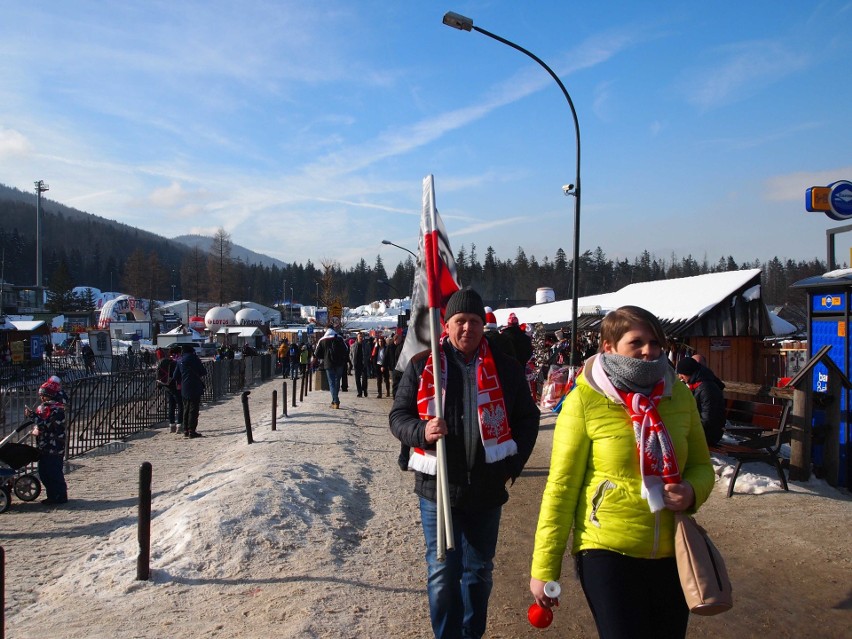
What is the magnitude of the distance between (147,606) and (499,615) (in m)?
2.66

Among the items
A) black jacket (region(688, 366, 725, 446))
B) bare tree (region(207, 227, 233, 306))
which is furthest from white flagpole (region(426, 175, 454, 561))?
bare tree (region(207, 227, 233, 306))

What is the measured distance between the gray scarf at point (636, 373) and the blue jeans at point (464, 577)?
1.13 metres

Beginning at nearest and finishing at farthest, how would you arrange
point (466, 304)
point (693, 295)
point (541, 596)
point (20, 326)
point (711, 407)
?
1. point (541, 596)
2. point (466, 304)
3. point (711, 407)
4. point (693, 295)
5. point (20, 326)

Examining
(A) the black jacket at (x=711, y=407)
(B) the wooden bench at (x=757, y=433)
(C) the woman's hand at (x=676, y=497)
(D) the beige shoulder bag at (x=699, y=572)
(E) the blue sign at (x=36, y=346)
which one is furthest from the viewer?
(E) the blue sign at (x=36, y=346)

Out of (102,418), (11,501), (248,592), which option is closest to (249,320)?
(102,418)

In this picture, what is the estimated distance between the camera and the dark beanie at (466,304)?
3.73 meters

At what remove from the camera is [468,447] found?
11.8 feet

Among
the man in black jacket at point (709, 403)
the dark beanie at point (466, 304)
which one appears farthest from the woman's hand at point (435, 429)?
the man in black jacket at point (709, 403)

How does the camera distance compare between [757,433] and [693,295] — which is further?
[693,295]

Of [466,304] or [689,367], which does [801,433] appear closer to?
[689,367]

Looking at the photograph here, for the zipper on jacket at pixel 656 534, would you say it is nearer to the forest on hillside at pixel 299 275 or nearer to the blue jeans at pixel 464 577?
the blue jeans at pixel 464 577

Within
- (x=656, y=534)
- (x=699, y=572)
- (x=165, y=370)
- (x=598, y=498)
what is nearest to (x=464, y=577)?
(x=598, y=498)

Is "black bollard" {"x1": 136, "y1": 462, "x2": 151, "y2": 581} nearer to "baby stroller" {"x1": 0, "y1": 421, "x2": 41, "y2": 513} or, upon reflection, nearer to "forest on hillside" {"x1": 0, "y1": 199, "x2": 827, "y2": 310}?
"baby stroller" {"x1": 0, "y1": 421, "x2": 41, "y2": 513}

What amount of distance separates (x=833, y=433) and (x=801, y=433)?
420mm
